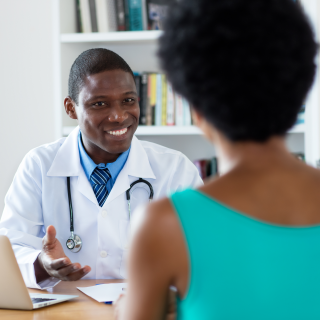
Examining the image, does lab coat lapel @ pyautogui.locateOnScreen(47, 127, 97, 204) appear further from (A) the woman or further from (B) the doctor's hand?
(A) the woman

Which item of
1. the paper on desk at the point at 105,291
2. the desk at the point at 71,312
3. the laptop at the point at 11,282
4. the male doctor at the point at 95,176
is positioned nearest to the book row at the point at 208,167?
the male doctor at the point at 95,176

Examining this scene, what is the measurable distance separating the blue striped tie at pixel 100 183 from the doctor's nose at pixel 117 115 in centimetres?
19

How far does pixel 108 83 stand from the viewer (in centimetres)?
159

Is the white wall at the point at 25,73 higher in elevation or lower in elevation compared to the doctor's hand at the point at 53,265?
higher

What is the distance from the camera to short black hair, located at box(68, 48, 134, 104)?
1.62 m

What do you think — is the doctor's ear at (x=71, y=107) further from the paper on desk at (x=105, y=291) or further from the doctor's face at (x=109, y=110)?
the paper on desk at (x=105, y=291)

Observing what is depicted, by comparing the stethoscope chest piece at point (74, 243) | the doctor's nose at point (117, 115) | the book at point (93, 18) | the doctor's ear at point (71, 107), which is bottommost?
the stethoscope chest piece at point (74, 243)

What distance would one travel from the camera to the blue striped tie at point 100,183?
1599 millimetres

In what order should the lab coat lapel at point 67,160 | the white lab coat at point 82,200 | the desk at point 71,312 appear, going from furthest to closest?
the lab coat lapel at point 67,160 → the white lab coat at point 82,200 → the desk at point 71,312

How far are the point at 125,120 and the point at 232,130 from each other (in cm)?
108

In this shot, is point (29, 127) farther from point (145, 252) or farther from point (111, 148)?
point (145, 252)

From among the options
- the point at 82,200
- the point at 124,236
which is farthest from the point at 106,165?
the point at 124,236

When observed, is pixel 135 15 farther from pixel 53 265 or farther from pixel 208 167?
pixel 53 265

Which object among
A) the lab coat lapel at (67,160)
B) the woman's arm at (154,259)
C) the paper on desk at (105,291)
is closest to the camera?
the woman's arm at (154,259)
